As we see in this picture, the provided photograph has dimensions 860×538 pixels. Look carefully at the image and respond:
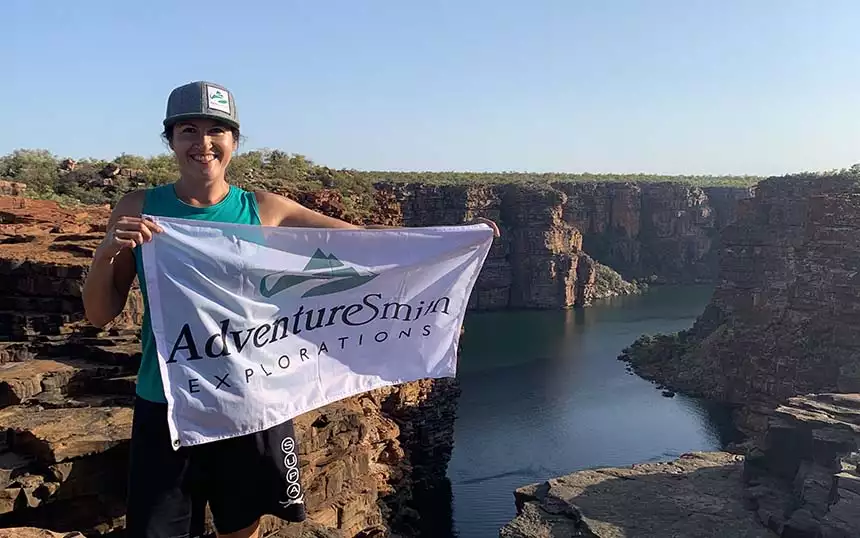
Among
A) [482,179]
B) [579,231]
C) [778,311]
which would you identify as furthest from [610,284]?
[778,311]

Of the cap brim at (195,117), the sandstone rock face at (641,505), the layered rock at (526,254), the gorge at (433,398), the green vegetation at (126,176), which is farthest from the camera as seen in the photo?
the layered rock at (526,254)

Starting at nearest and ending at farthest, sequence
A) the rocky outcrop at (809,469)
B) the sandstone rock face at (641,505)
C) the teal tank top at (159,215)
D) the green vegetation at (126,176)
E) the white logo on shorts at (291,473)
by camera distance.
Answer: the teal tank top at (159,215) → the white logo on shorts at (291,473) → the rocky outcrop at (809,469) → the sandstone rock face at (641,505) → the green vegetation at (126,176)

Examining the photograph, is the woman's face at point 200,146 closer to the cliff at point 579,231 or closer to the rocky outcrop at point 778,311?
the rocky outcrop at point 778,311

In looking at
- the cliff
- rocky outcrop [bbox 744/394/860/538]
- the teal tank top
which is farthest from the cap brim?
the cliff

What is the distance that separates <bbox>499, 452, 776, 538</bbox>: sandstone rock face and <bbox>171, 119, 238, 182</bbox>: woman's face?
12.1m

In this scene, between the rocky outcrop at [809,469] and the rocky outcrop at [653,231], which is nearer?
the rocky outcrop at [809,469]

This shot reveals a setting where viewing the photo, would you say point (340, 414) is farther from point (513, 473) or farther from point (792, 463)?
point (513, 473)

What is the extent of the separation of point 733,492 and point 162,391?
15442mm

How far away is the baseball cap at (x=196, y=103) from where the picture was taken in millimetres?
2975

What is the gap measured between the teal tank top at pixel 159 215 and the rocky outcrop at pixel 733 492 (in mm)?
11506

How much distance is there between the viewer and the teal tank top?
3076mm

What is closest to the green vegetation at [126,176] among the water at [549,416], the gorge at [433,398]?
the gorge at [433,398]

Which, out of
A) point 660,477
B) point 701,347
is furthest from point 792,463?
point 701,347

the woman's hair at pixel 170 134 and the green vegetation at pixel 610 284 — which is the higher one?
the woman's hair at pixel 170 134
